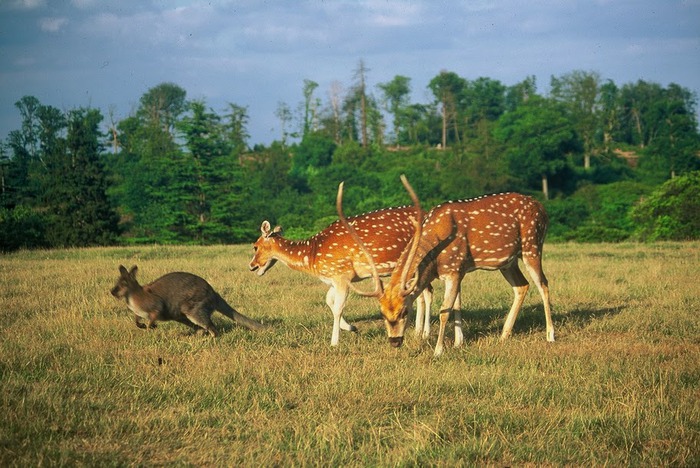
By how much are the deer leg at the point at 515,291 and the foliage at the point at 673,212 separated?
27.1 m

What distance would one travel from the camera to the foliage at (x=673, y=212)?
35.8m

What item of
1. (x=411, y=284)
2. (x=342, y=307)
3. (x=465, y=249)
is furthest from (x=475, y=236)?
(x=342, y=307)

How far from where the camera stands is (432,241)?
884 centimetres

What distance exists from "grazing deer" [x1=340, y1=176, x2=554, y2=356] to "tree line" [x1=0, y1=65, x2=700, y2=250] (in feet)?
82.8

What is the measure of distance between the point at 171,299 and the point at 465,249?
3483 mm

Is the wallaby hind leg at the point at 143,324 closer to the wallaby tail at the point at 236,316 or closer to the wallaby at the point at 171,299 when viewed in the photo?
the wallaby at the point at 171,299

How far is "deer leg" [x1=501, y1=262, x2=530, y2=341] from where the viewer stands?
9305 millimetres

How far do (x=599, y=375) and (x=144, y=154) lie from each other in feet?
171

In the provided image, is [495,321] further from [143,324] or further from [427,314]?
[143,324]

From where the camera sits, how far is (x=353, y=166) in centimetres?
5766

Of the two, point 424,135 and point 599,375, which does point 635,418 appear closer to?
point 599,375

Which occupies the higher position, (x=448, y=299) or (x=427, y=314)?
(x=448, y=299)

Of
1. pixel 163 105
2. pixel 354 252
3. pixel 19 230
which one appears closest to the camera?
pixel 354 252

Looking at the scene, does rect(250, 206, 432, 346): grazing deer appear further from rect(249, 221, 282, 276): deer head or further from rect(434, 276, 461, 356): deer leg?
rect(434, 276, 461, 356): deer leg
